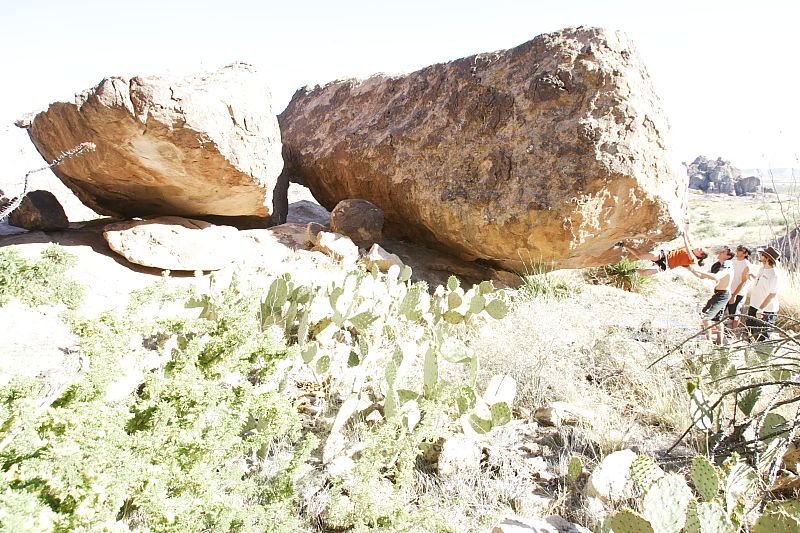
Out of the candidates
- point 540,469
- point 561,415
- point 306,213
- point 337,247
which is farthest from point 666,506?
point 306,213

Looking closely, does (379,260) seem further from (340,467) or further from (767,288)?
(767,288)

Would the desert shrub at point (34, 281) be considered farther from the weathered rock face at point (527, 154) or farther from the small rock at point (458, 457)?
the weathered rock face at point (527, 154)

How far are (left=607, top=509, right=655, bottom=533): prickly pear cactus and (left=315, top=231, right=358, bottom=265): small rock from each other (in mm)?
3829

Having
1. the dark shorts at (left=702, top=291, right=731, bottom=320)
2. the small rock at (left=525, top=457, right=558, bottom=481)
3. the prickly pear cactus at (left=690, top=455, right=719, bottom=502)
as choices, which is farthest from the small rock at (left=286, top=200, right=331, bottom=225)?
the prickly pear cactus at (left=690, top=455, right=719, bottom=502)

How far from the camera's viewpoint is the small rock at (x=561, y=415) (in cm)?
268

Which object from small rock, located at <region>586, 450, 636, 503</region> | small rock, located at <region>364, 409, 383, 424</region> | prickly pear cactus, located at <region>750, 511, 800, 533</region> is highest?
prickly pear cactus, located at <region>750, 511, 800, 533</region>

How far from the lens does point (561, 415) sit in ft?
8.89

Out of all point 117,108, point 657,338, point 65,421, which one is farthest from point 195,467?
point 657,338

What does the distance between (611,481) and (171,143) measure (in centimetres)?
381

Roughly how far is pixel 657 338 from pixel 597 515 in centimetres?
248

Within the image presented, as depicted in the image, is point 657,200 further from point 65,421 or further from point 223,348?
point 65,421

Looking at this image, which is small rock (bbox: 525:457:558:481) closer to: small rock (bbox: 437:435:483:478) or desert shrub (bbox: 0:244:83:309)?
small rock (bbox: 437:435:483:478)

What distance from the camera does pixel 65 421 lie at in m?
1.56

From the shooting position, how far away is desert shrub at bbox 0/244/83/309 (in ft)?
10.6
